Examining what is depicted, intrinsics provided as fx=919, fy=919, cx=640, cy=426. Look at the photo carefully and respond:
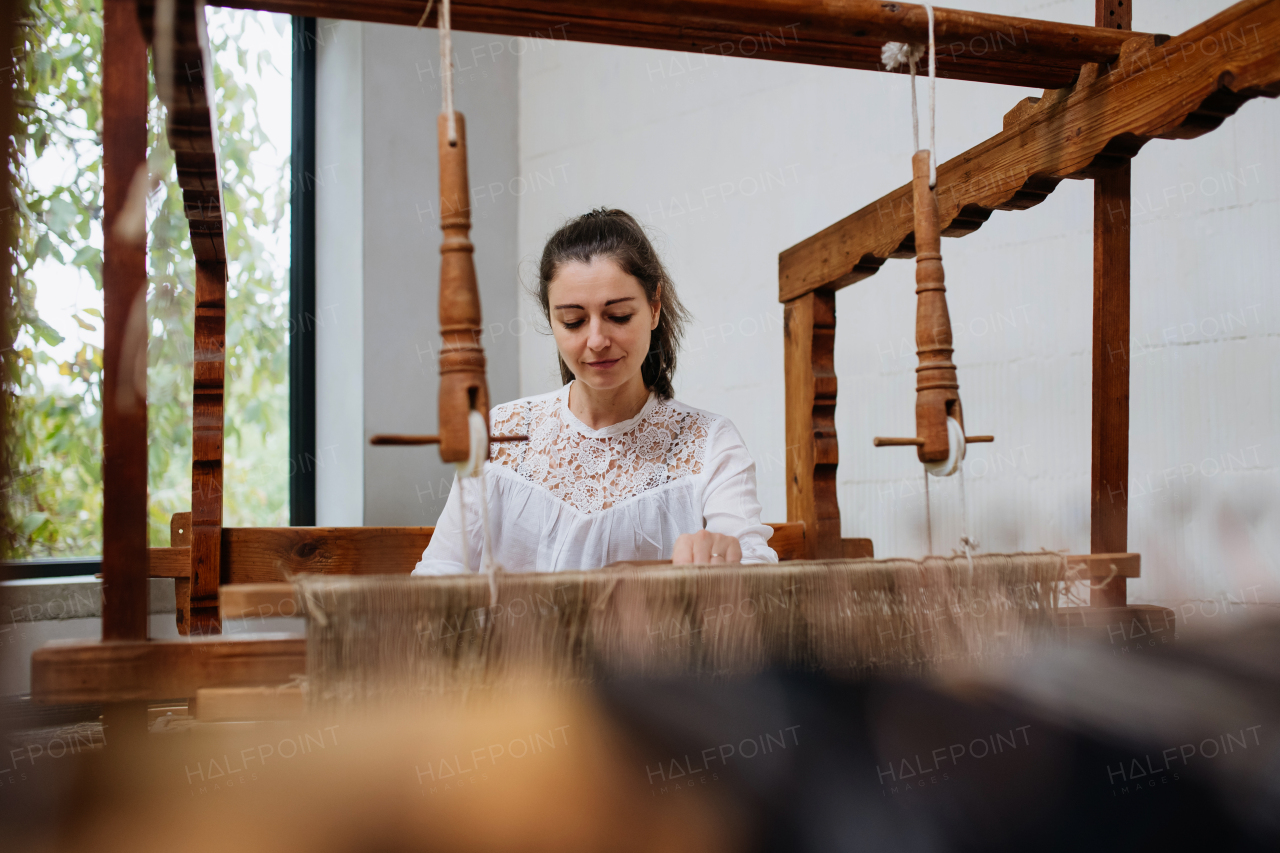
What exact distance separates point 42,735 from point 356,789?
1176 millimetres

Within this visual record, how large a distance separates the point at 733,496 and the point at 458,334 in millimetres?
901

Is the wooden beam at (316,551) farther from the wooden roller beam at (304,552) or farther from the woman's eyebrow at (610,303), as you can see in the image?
the woman's eyebrow at (610,303)

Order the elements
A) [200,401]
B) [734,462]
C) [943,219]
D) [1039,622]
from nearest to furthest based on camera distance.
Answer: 1. [1039,622]
2. [943,219]
3. [200,401]
4. [734,462]

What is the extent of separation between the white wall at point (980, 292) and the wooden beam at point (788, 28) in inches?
37.3

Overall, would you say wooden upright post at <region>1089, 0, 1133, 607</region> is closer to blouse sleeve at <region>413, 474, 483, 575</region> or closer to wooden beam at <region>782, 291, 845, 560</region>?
wooden beam at <region>782, 291, 845, 560</region>

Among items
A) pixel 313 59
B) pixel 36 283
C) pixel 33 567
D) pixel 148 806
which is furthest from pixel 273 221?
pixel 148 806

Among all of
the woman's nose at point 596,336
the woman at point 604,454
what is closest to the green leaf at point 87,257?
the woman at point 604,454

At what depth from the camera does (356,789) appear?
1.10 metres

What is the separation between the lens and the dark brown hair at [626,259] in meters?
1.73

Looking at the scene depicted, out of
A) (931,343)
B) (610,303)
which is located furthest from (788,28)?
(610,303)

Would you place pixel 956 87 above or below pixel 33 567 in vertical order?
above

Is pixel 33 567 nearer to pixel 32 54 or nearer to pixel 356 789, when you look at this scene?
pixel 32 54

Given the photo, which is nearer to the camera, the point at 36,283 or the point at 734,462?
the point at 734,462

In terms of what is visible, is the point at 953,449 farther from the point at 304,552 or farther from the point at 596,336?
the point at 304,552
